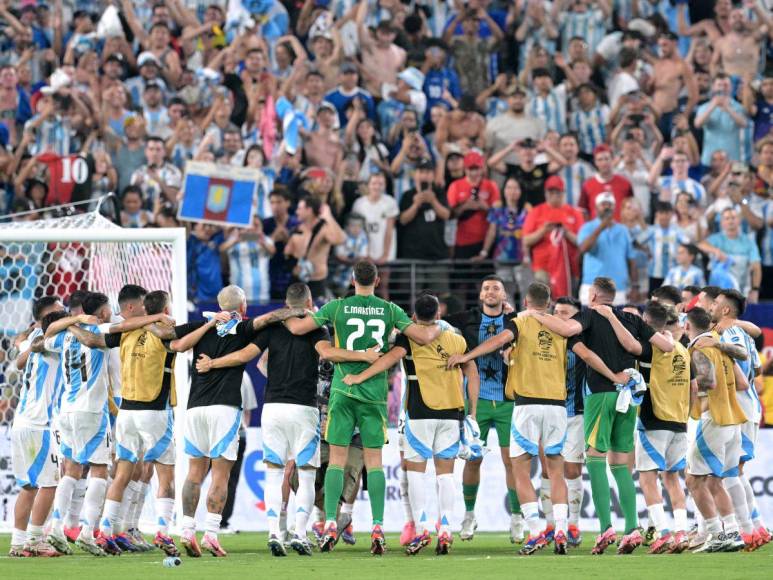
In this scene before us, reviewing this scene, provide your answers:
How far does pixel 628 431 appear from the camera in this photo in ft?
44.7

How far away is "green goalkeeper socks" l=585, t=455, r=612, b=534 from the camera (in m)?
13.4

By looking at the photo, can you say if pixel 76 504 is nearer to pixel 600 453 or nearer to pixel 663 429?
pixel 600 453

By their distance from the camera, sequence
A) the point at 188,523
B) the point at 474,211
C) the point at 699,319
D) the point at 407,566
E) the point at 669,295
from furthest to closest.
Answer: the point at 474,211 < the point at 669,295 < the point at 699,319 < the point at 188,523 < the point at 407,566

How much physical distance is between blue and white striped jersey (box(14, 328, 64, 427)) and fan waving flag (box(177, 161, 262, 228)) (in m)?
5.74

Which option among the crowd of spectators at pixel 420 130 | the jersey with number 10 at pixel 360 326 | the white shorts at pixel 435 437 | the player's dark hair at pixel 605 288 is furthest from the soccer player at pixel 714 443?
the crowd of spectators at pixel 420 130

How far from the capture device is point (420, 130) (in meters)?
23.6

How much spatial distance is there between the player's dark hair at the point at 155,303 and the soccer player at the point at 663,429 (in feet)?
14.8

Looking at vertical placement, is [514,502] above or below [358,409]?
below

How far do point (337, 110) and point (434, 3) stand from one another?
4.03m

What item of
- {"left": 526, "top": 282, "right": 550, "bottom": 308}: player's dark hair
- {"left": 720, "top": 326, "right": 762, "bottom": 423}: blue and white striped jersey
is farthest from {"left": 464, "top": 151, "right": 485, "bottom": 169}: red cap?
{"left": 526, "top": 282, "right": 550, "bottom": 308}: player's dark hair

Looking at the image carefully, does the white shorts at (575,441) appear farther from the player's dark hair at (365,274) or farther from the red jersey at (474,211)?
the red jersey at (474,211)

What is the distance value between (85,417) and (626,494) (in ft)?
16.7

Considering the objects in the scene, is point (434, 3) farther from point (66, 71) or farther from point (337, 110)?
point (66, 71)

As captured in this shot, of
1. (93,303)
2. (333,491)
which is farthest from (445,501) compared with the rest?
(93,303)
